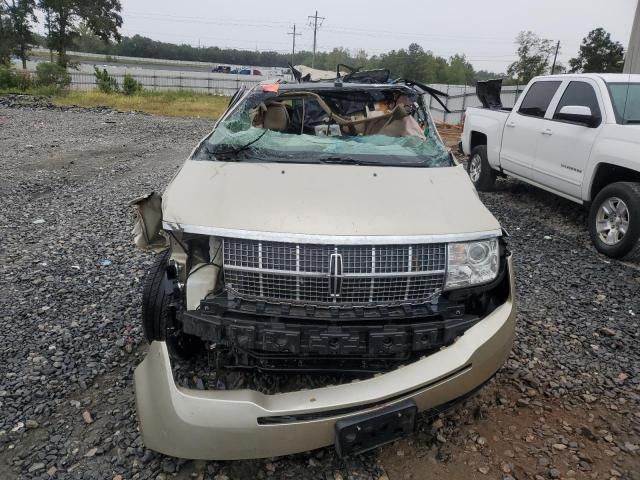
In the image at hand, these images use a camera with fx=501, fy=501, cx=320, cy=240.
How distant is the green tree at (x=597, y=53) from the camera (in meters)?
42.1

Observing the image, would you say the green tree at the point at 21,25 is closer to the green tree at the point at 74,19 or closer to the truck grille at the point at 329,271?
the green tree at the point at 74,19

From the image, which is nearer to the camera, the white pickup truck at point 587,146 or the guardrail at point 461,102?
the white pickup truck at point 587,146

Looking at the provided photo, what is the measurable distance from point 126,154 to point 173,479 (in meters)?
9.80

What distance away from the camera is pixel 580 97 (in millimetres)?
5934

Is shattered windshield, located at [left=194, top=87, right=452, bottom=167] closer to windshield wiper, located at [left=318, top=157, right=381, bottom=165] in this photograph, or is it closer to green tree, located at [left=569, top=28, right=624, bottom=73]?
windshield wiper, located at [left=318, top=157, right=381, bottom=165]

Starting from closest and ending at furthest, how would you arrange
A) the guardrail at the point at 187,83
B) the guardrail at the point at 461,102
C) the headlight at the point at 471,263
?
the headlight at the point at 471,263 < the guardrail at the point at 461,102 < the guardrail at the point at 187,83

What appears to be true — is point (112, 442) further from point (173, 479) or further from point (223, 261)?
point (223, 261)

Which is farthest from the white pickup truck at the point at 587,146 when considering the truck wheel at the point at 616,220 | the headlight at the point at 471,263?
the headlight at the point at 471,263

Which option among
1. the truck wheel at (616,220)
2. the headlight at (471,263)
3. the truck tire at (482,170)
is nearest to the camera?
the headlight at (471,263)

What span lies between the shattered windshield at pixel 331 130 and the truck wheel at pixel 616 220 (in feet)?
8.24

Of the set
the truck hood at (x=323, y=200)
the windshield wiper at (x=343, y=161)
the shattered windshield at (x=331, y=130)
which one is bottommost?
the truck hood at (x=323, y=200)

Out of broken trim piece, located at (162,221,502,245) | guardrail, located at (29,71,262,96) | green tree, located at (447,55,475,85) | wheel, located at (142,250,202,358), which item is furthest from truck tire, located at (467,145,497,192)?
green tree, located at (447,55,475,85)

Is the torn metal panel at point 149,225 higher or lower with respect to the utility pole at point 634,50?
lower

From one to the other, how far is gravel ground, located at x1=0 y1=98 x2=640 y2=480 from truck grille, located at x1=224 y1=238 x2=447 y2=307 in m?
0.84
